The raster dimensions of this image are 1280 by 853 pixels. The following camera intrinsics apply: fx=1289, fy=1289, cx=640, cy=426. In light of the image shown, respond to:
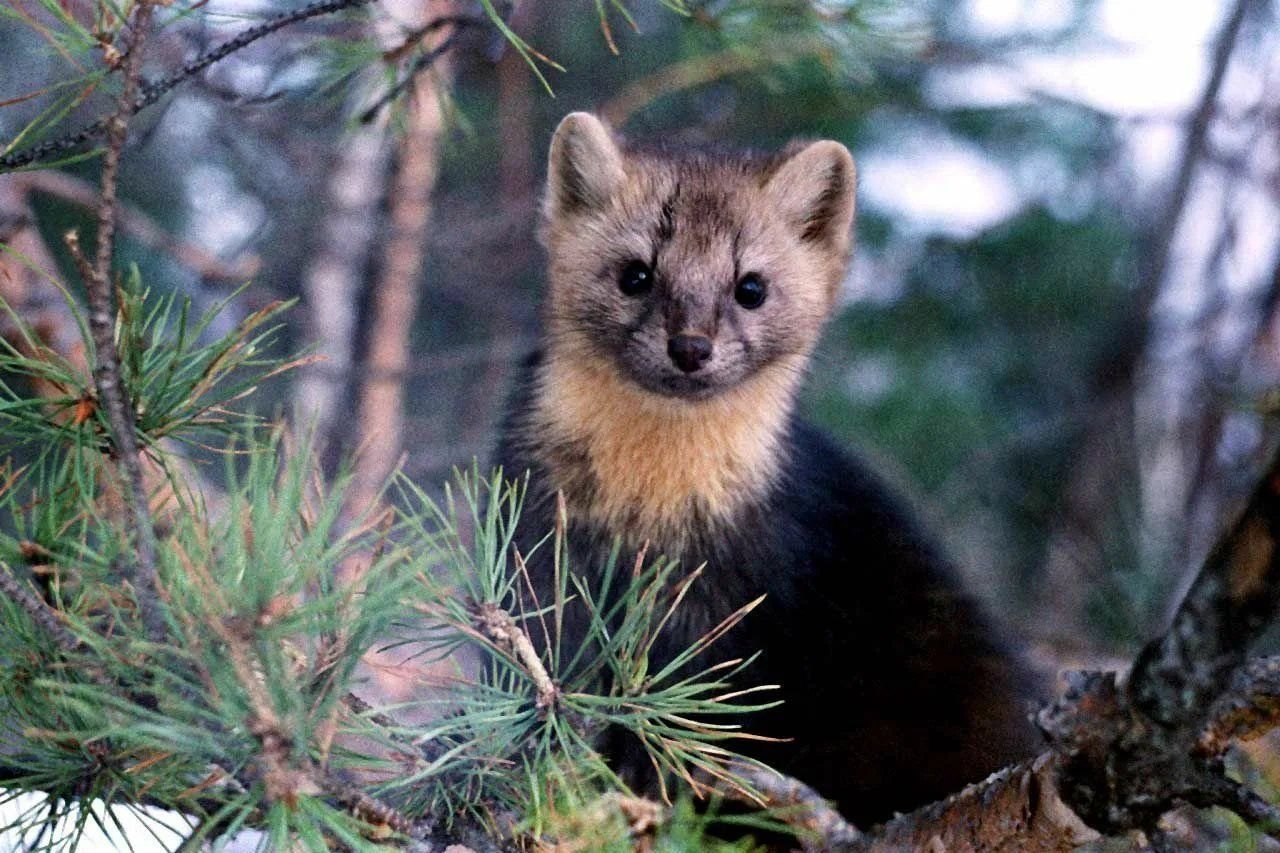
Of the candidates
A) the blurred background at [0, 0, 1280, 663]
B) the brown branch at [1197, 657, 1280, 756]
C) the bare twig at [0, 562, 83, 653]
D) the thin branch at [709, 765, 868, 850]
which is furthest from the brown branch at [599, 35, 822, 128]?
the bare twig at [0, 562, 83, 653]

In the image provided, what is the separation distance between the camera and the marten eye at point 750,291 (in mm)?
2594

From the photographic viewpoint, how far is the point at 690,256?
253cm

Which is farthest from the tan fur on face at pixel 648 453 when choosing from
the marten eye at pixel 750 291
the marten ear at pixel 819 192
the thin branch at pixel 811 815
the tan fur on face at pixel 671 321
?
the thin branch at pixel 811 815

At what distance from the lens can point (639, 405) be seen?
2582 millimetres

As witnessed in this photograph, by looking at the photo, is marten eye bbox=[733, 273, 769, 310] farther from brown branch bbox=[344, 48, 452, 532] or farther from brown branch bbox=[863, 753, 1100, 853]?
brown branch bbox=[344, 48, 452, 532]

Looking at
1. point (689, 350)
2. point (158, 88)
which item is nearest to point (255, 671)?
point (158, 88)

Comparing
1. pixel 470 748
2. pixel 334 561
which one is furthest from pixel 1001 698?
pixel 334 561

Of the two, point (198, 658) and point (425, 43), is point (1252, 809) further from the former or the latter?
point (425, 43)

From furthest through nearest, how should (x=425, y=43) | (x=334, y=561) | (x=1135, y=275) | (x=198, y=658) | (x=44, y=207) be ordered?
(x=44, y=207) < (x=1135, y=275) < (x=425, y=43) < (x=334, y=561) < (x=198, y=658)

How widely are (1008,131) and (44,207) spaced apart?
397cm

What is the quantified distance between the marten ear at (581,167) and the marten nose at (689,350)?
51 cm

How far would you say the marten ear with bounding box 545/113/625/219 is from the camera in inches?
106

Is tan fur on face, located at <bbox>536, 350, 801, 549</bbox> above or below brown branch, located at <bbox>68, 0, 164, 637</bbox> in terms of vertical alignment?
below

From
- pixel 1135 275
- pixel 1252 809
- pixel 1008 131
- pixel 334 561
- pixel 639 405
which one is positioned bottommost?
pixel 1135 275
